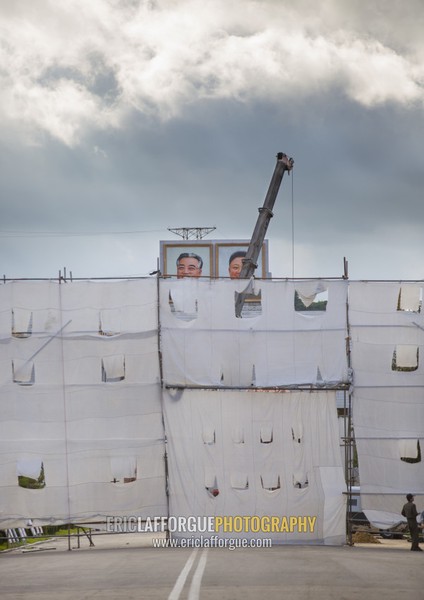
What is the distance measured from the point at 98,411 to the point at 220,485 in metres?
4.07

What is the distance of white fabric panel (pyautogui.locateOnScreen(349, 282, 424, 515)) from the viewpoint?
92.2 feet

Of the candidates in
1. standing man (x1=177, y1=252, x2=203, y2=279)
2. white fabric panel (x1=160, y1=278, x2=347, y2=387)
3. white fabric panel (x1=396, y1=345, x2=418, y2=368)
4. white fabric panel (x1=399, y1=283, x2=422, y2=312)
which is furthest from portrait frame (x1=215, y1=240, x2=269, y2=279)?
white fabric panel (x1=396, y1=345, x2=418, y2=368)

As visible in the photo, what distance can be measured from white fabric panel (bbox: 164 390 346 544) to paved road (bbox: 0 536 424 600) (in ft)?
18.3

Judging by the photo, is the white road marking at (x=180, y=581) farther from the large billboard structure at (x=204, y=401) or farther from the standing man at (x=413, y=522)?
the large billboard structure at (x=204, y=401)

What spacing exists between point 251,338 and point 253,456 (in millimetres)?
3461

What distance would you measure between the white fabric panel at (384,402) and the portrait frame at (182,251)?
140ft


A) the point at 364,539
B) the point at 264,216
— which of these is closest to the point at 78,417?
the point at 364,539

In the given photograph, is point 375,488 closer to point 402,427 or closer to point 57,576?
point 402,427

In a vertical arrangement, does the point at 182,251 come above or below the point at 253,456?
above

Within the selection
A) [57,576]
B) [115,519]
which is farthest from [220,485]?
[57,576]

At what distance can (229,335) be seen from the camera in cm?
2877

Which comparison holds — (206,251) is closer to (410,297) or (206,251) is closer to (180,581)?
(410,297)

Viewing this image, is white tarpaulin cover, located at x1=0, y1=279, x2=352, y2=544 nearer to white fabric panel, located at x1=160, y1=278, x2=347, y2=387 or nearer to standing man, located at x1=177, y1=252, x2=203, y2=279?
white fabric panel, located at x1=160, y1=278, x2=347, y2=387

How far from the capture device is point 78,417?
27.7 m
